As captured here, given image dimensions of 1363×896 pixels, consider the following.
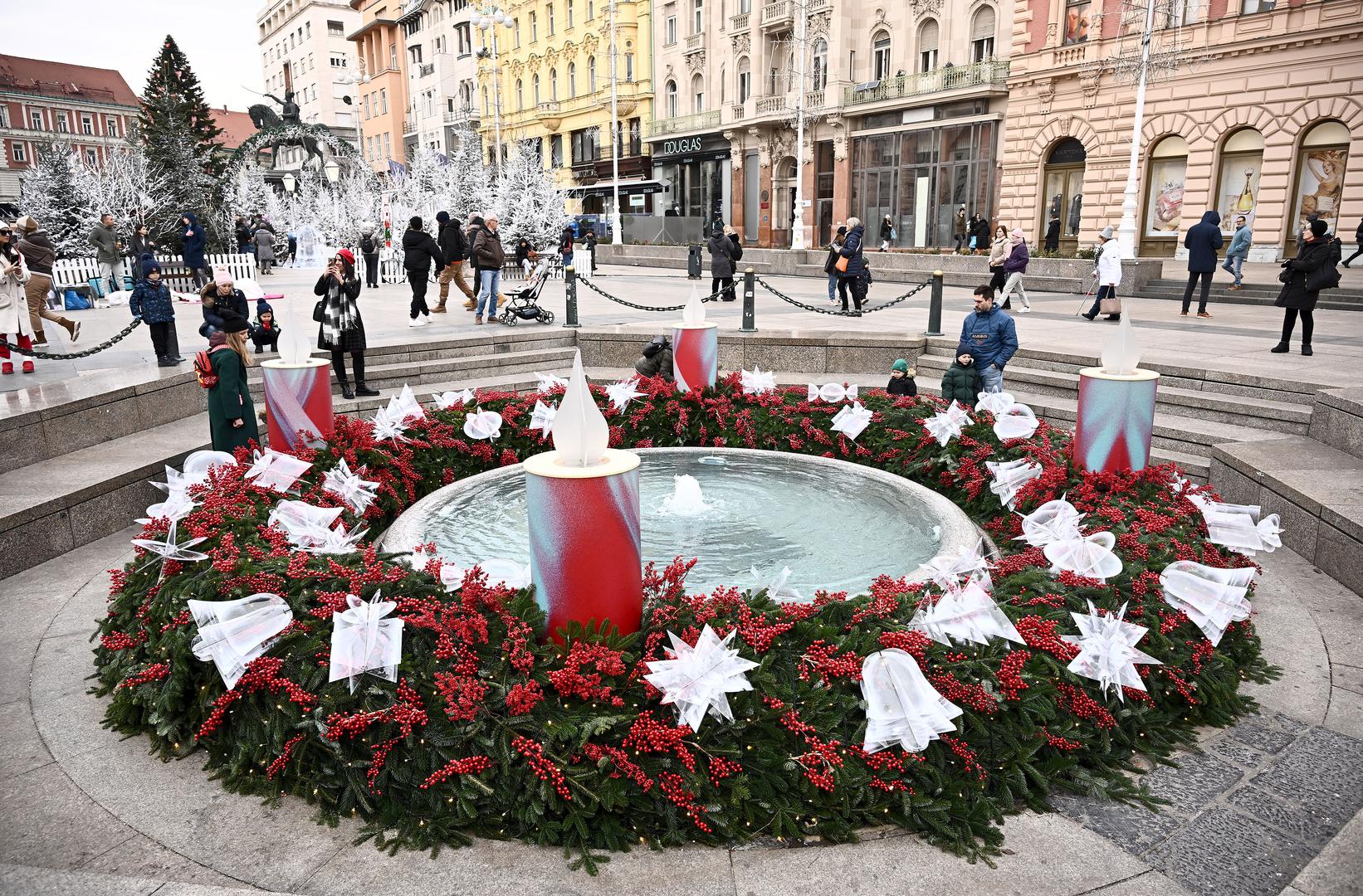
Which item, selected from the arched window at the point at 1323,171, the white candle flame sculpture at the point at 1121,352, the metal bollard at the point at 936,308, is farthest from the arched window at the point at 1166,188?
the white candle flame sculpture at the point at 1121,352

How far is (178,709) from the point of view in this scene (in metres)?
3.81

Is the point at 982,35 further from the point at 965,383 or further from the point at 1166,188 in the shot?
the point at 965,383

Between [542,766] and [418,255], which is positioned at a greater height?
[418,255]

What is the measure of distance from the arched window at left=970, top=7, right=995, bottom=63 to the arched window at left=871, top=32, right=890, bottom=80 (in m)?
3.93

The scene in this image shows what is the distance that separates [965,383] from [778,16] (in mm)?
33437

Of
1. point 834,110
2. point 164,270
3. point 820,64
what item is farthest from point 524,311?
point 820,64

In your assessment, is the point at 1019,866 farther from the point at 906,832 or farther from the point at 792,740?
the point at 792,740

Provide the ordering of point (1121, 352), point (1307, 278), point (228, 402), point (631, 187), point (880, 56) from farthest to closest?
point (631, 187) → point (880, 56) → point (1307, 278) → point (228, 402) → point (1121, 352)

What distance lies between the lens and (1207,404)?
9109mm

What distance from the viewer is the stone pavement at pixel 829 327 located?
381 inches

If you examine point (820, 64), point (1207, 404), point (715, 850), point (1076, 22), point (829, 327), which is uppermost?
point (820, 64)

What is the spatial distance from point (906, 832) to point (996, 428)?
417cm

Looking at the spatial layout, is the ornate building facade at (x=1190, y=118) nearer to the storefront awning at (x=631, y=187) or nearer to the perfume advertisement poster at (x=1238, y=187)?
the perfume advertisement poster at (x=1238, y=187)

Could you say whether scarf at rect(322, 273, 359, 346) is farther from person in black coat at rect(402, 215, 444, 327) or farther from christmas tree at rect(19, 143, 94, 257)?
christmas tree at rect(19, 143, 94, 257)
